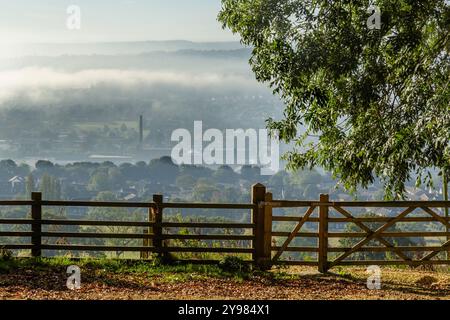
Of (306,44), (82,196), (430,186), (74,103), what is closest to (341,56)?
(306,44)

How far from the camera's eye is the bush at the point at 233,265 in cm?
1512

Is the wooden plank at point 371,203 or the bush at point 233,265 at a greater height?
the wooden plank at point 371,203

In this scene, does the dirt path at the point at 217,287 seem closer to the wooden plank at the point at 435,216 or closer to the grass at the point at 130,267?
the grass at the point at 130,267

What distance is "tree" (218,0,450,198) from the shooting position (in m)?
15.3

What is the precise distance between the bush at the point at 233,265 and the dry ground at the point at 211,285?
59cm

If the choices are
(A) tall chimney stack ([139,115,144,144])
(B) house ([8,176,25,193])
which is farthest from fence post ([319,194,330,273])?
(A) tall chimney stack ([139,115,144,144])

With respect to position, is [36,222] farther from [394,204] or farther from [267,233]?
[394,204]

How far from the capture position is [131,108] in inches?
6924

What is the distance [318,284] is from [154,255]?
418cm

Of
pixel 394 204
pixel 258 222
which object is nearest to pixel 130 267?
pixel 258 222

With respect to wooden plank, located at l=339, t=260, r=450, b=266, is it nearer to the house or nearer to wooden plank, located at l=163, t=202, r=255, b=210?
wooden plank, located at l=163, t=202, r=255, b=210

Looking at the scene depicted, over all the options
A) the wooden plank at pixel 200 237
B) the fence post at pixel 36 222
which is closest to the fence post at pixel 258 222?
the wooden plank at pixel 200 237

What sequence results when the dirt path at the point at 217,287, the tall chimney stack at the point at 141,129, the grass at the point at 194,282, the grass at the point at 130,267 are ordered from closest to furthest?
the dirt path at the point at 217,287 < the grass at the point at 194,282 < the grass at the point at 130,267 < the tall chimney stack at the point at 141,129

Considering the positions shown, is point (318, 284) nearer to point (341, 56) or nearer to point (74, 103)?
point (341, 56)
